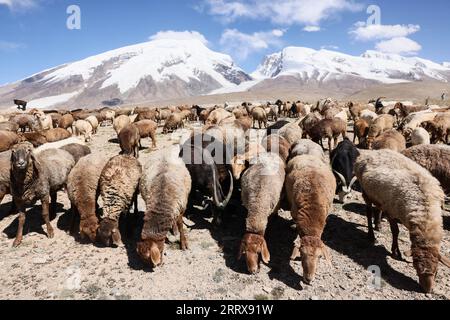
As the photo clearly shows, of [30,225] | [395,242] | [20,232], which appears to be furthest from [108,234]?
[395,242]

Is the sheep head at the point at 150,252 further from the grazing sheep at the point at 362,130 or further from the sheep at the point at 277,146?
the grazing sheep at the point at 362,130

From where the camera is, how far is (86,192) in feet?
26.4

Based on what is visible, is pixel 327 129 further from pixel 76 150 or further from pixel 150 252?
pixel 150 252

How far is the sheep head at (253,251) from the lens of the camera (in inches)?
261

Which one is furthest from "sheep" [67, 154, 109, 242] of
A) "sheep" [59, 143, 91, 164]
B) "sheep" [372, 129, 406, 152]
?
"sheep" [372, 129, 406, 152]

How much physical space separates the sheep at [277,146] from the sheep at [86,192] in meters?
5.17

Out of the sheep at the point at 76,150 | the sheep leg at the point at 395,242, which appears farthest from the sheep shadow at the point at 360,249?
the sheep at the point at 76,150

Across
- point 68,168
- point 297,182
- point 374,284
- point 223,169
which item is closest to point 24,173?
point 68,168

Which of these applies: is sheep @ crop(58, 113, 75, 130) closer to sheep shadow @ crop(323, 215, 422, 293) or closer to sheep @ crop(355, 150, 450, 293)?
sheep shadow @ crop(323, 215, 422, 293)


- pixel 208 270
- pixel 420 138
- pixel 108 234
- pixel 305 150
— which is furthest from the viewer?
pixel 420 138

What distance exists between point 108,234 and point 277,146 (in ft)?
19.5

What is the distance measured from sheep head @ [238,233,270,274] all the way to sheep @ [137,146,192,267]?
1611 mm

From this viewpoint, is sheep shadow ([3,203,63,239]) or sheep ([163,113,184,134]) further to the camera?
sheep ([163,113,184,134])

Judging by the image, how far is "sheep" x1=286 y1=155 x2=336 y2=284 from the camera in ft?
20.4
